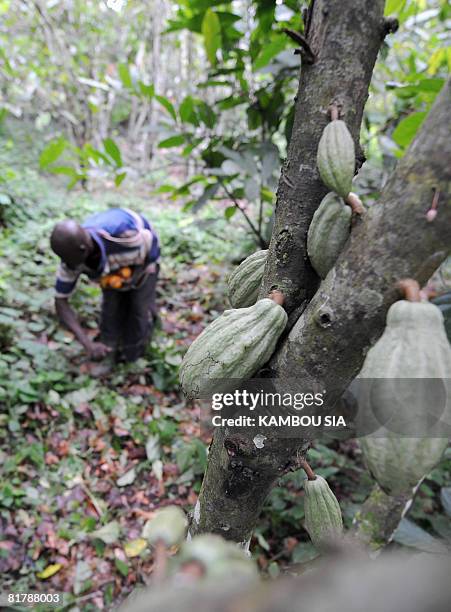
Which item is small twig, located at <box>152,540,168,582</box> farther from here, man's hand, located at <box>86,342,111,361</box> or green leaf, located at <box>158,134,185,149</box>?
man's hand, located at <box>86,342,111,361</box>

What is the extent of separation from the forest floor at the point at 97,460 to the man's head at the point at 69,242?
55 centimetres

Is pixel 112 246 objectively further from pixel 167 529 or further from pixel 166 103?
pixel 167 529

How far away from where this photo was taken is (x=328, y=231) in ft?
2.14

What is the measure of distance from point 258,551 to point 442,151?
6.74ft

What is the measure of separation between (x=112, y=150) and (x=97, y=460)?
5.67ft

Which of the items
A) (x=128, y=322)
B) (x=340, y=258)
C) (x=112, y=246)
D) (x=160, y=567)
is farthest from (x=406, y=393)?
(x=128, y=322)

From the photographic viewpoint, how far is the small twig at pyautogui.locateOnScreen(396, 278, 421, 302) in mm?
530

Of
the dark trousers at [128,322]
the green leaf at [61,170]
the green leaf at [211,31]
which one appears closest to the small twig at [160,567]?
the green leaf at [211,31]

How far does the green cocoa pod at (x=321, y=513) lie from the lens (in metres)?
0.78

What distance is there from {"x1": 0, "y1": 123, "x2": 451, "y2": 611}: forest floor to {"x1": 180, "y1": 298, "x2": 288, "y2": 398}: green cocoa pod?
0.91 m

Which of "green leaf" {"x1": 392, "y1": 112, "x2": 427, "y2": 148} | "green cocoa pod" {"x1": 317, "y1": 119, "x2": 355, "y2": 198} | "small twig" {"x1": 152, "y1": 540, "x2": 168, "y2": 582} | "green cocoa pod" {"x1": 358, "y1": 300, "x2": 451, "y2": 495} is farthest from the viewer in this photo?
"green leaf" {"x1": 392, "y1": 112, "x2": 427, "y2": 148}

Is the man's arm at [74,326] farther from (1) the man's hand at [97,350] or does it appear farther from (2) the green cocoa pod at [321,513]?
(2) the green cocoa pod at [321,513]

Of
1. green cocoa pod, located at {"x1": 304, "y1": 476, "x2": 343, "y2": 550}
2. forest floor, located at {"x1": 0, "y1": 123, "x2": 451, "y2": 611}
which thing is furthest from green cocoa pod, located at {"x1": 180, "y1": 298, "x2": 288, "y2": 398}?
forest floor, located at {"x1": 0, "y1": 123, "x2": 451, "y2": 611}

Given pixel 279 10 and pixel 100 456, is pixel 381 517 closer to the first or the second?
pixel 100 456
